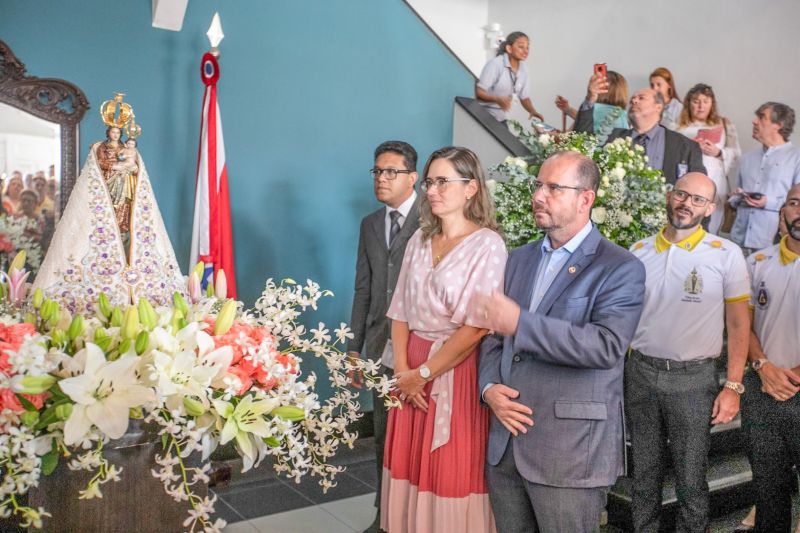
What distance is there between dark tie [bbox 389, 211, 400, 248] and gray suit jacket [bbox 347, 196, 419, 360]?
38 millimetres

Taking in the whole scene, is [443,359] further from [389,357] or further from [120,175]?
[120,175]

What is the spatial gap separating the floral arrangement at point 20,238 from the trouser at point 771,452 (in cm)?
351

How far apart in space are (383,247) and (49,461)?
2.45m

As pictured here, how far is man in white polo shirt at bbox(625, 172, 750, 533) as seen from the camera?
2.82m

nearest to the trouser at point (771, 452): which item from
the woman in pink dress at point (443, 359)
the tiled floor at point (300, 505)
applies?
the tiled floor at point (300, 505)

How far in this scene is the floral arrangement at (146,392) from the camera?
3.86ft

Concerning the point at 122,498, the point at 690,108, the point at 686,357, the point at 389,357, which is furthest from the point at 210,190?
the point at 690,108

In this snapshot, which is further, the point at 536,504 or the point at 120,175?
the point at 536,504

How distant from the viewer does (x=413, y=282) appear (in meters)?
2.63

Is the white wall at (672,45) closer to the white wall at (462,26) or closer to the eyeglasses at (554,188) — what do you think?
the white wall at (462,26)

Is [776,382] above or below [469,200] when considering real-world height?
below

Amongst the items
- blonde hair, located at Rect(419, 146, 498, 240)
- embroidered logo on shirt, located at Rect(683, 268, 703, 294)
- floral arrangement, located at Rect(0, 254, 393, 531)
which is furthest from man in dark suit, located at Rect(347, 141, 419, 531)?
floral arrangement, located at Rect(0, 254, 393, 531)

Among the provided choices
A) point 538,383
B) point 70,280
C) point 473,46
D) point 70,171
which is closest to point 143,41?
point 70,171

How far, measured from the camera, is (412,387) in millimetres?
2525
